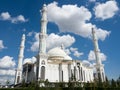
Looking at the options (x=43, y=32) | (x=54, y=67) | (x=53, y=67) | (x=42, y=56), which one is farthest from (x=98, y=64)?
(x=43, y=32)

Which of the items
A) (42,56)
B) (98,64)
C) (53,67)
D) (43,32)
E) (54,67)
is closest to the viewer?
(42,56)

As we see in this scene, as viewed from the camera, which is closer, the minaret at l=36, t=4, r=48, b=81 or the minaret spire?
the minaret at l=36, t=4, r=48, b=81

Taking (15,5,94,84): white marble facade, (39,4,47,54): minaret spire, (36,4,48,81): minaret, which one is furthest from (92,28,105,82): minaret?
(39,4,47,54): minaret spire

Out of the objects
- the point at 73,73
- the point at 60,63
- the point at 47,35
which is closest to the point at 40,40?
the point at 47,35

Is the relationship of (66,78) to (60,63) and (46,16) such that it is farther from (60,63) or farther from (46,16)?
(46,16)

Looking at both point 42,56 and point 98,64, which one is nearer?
point 42,56

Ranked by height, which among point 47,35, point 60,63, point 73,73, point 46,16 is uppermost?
point 46,16

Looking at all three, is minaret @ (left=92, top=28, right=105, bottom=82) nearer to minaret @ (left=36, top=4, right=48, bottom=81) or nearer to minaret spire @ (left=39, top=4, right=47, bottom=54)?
minaret @ (left=36, top=4, right=48, bottom=81)

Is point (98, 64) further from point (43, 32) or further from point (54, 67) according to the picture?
point (43, 32)

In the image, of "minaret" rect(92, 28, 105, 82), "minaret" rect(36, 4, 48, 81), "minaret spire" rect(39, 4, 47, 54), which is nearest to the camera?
"minaret" rect(36, 4, 48, 81)


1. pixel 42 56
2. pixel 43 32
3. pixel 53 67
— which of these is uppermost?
pixel 43 32

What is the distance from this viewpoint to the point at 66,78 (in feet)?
157

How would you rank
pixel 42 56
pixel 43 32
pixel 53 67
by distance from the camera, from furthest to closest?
pixel 53 67 < pixel 43 32 < pixel 42 56

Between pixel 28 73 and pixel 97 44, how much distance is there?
1015 inches
